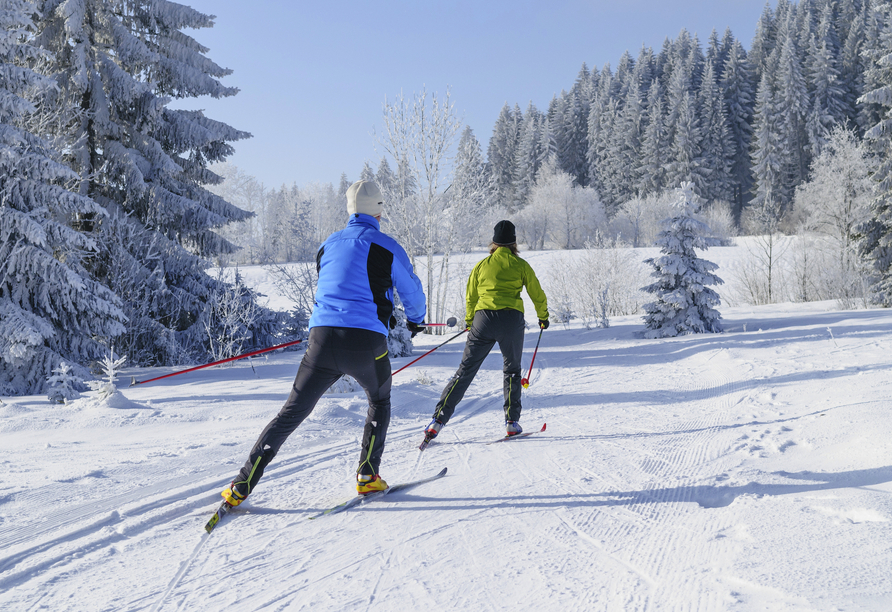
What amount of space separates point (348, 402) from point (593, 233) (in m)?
49.6

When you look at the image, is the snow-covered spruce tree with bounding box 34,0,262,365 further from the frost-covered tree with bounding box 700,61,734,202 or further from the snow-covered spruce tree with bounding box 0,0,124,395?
the frost-covered tree with bounding box 700,61,734,202

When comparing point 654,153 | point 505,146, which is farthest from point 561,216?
point 505,146

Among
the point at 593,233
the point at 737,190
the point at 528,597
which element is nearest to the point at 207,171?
the point at 528,597

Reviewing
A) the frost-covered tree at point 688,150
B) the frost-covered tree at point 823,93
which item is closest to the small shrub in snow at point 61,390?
the frost-covered tree at point 688,150

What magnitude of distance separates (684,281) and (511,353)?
11220 mm

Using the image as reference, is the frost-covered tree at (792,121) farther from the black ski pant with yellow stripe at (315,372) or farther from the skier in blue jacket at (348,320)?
the black ski pant with yellow stripe at (315,372)

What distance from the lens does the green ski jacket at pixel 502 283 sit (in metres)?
5.28

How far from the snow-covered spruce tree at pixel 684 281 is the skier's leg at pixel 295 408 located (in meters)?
12.9

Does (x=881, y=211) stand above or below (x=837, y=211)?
below

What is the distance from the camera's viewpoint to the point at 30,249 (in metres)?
7.62

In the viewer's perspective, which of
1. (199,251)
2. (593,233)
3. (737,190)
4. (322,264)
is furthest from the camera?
(737,190)

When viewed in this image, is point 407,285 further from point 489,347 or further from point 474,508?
point 489,347

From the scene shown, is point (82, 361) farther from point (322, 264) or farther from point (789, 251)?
point (789, 251)

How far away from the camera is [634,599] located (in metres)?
2.34
